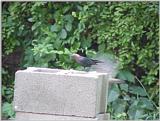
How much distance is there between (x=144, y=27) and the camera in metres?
4.29

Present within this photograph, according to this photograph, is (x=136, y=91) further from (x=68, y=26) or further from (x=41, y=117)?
(x=41, y=117)

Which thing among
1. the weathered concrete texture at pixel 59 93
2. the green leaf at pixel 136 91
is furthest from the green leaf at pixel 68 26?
the weathered concrete texture at pixel 59 93

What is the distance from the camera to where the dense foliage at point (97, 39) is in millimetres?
4250

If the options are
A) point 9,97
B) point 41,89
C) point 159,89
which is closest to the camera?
point 41,89

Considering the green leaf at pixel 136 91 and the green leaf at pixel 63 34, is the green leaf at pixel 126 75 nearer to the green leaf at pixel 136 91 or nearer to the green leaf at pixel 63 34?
the green leaf at pixel 136 91

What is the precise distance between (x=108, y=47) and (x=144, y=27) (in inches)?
14.6

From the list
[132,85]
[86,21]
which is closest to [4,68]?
[86,21]

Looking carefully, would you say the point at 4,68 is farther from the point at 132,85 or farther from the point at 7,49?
the point at 132,85

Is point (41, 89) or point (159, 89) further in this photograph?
point (159, 89)

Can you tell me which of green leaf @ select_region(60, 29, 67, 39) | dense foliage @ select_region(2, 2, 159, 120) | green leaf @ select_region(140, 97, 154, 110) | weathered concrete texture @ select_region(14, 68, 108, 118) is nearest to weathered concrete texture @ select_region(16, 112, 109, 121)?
weathered concrete texture @ select_region(14, 68, 108, 118)

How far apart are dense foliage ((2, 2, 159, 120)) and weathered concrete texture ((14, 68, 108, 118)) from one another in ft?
4.58

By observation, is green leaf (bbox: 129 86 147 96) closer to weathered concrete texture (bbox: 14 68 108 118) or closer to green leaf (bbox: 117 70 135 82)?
green leaf (bbox: 117 70 135 82)

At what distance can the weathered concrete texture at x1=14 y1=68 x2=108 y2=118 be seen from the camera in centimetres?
267

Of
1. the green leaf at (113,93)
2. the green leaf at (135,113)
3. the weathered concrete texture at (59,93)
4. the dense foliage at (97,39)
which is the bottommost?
the green leaf at (135,113)
